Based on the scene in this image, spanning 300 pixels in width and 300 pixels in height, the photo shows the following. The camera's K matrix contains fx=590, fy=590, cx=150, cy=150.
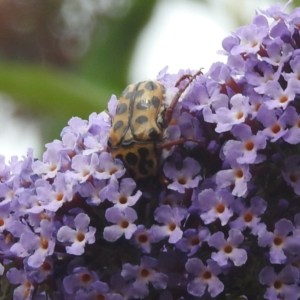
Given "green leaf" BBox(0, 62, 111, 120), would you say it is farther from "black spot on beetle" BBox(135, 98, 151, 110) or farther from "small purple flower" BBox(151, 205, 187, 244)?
"small purple flower" BBox(151, 205, 187, 244)

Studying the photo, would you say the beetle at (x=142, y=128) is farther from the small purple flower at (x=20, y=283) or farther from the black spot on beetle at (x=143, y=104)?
the small purple flower at (x=20, y=283)

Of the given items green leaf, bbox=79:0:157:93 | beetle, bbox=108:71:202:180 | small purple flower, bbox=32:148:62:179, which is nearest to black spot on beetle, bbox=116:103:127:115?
beetle, bbox=108:71:202:180

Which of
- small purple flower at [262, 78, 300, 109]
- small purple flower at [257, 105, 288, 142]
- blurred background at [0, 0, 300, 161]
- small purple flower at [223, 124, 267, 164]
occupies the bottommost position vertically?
blurred background at [0, 0, 300, 161]

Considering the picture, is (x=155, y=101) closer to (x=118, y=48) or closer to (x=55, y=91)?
(x=55, y=91)

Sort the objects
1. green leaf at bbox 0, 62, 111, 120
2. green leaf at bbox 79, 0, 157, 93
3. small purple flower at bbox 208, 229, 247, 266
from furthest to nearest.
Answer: green leaf at bbox 79, 0, 157, 93
green leaf at bbox 0, 62, 111, 120
small purple flower at bbox 208, 229, 247, 266

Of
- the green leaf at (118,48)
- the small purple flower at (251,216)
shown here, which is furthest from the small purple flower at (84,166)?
the green leaf at (118,48)

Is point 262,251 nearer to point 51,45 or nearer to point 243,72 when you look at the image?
point 243,72
